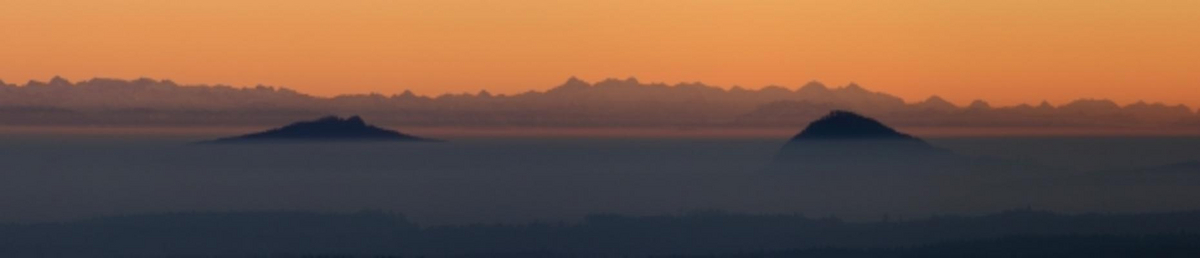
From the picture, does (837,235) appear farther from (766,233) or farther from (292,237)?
(292,237)

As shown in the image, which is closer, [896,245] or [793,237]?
[896,245]

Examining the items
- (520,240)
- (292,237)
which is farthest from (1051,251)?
(292,237)

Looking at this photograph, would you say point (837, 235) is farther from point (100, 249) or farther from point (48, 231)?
point (48, 231)

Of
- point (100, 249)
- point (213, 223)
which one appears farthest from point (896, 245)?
point (213, 223)

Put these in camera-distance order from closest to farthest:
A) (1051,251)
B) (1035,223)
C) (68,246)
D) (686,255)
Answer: (1051,251)
(686,255)
(68,246)
(1035,223)

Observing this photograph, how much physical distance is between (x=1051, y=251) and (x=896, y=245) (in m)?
15.1

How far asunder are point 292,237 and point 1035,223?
69.1 meters

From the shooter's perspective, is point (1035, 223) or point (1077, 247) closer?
point (1077, 247)

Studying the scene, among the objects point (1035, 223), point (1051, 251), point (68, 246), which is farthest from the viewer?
point (1035, 223)

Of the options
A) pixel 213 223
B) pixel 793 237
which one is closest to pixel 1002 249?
pixel 793 237

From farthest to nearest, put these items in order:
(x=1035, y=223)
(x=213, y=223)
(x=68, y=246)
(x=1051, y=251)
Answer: (x=213, y=223)
(x=1035, y=223)
(x=68, y=246)
(x=1051, y=251)

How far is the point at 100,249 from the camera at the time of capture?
110438mm

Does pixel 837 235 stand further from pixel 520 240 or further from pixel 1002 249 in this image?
pixel 520 240

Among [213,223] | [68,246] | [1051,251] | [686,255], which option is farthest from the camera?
[213,223]
